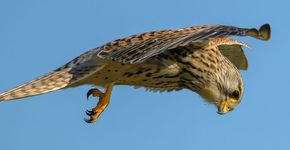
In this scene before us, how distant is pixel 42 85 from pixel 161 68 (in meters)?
1.53

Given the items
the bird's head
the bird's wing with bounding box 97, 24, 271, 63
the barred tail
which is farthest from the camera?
the bird's head

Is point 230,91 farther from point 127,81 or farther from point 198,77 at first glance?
point 127,81

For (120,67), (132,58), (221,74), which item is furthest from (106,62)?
(221,74)

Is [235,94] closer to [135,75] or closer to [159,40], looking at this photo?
[135,75]

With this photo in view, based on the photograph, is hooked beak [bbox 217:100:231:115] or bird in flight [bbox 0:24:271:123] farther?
hooked beak [bbox 217:100:231:115]

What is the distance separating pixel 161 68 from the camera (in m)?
10.9

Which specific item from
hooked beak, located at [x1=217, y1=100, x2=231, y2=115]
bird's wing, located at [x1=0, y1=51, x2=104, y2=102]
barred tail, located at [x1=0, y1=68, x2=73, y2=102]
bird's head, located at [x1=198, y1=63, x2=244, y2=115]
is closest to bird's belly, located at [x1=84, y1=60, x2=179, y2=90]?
bird's wing, located at [x1=0, y1=51, x2=104, y2=102]

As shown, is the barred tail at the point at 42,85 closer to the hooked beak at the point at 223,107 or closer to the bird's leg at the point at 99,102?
the bird's leg at the point at 99,102

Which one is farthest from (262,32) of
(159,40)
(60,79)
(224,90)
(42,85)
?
(42,85)

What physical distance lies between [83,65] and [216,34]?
167 cm

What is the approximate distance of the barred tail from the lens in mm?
9898

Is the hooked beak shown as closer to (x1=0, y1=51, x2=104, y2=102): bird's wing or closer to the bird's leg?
the bird's leg

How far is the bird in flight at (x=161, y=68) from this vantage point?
10055 mm

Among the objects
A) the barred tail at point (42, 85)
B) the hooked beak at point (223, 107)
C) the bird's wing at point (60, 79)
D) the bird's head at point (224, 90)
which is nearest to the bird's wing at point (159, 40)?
the bird's wing at point (60, 79)
